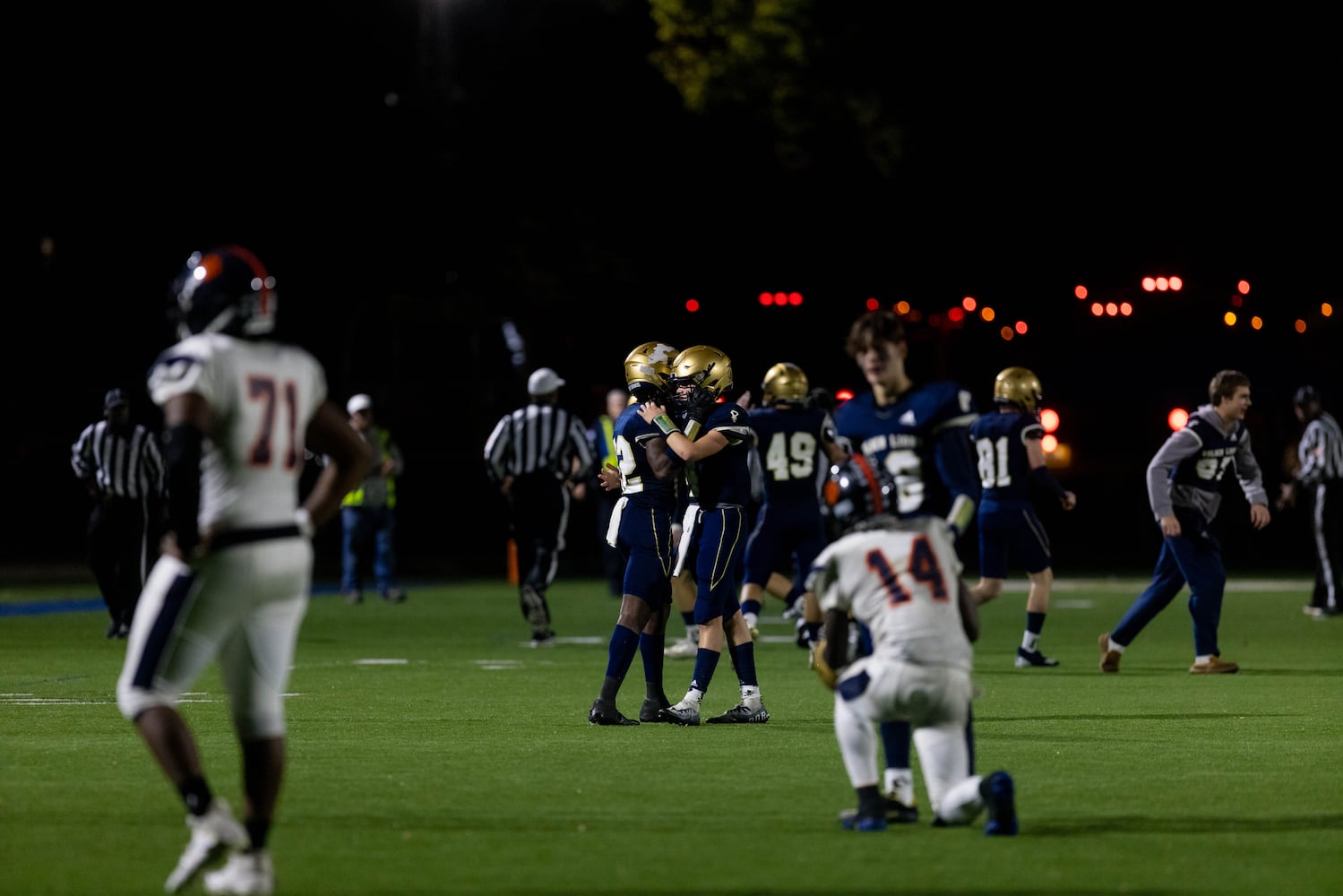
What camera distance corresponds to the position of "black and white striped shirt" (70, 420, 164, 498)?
17.6 m

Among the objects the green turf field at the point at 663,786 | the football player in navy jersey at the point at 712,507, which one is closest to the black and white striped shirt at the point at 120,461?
the green turf field at the point at 663,786

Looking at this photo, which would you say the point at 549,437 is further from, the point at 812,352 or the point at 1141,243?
the point at 1141,243

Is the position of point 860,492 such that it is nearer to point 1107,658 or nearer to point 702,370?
point 702,370

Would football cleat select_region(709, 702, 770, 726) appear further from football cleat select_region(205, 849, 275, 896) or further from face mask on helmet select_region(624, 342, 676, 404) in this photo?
football cleat select_region(205, 849, 275, 896)

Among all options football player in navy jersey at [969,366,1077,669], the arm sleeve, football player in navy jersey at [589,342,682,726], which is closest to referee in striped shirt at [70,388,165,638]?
football player in navy jersey at [969,366,1077,669]

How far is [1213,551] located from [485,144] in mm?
22311

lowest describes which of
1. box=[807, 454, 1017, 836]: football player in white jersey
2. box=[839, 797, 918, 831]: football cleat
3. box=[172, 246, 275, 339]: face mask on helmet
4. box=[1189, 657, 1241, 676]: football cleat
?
box=[1189, 657, 1241, 676]: football cleat

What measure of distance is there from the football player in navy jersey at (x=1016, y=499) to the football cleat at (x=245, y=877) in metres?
9.34

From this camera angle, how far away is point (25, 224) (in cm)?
3222

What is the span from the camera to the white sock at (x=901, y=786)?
25.2 feet

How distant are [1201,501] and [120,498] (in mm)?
9334

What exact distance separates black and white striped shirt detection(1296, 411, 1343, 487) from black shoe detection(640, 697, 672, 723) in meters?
12.1

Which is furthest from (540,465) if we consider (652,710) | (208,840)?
(208,840)

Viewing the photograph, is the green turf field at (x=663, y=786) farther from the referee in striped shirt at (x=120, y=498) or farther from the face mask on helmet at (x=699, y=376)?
the referee in striped shirt at (x=120, y=498)
